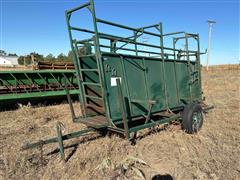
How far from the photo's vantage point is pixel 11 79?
796 centimetres

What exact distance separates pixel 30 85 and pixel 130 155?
19.0ft

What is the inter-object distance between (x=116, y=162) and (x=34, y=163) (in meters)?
1.44

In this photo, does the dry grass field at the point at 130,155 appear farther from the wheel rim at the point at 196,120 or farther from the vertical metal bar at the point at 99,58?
the vertical metal bar at the point at 99,58

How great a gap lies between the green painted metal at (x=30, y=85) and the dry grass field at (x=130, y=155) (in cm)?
206

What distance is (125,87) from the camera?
4355 millimetres

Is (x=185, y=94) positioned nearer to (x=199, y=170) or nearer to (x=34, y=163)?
(x=199, y=170)

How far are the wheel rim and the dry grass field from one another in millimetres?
152

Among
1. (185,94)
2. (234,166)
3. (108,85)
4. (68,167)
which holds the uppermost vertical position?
(108,85)

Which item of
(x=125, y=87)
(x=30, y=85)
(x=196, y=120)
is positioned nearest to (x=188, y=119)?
(x=196, y=120)

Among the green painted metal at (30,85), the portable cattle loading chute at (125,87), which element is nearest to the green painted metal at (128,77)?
the portable cattle loading chute at (125,87)

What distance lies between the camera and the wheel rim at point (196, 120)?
17.5 ft

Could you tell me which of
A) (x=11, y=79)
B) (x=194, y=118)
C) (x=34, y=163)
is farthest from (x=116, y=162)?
(x=11, y=79)

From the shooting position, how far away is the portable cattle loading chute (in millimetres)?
3949

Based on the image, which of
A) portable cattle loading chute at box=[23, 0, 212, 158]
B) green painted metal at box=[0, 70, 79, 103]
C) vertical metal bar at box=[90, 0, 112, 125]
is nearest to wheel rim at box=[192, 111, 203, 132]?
portable cattle loading chute at box=[23, 0, 212, 158]
